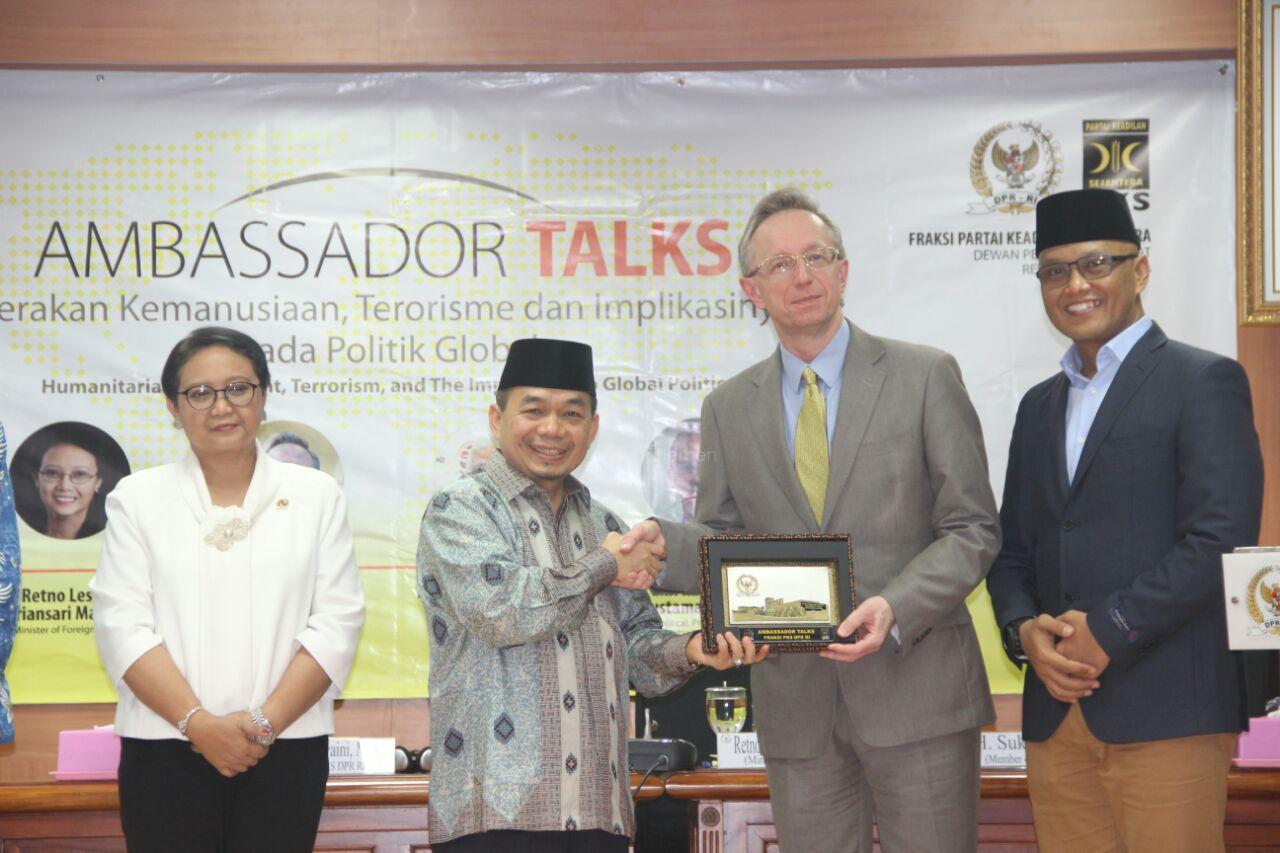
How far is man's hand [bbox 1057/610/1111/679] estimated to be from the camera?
2564 millimetres

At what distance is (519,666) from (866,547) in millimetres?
789

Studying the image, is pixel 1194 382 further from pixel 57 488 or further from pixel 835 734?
pixel 57 488

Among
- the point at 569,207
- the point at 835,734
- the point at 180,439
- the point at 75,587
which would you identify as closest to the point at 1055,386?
the point at 835,734

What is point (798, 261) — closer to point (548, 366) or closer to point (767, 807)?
point (548, 366)

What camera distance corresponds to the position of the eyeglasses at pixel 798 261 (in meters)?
2.84

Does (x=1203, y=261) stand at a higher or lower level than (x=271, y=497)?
higher

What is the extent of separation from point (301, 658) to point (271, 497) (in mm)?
376

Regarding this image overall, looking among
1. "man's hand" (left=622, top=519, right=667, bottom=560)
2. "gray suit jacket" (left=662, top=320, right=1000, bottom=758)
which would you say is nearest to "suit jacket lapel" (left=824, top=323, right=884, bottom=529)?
"gray suit jacket" (left=662, top=320, right=1000, bottom=758)

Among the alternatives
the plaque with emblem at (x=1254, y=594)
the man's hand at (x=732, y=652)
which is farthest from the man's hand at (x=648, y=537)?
the plaque with emblem at (x=1254, y=594)

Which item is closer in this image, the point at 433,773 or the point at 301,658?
the point at 433,773

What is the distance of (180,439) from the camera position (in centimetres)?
421

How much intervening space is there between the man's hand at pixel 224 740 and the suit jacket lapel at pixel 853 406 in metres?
1.27

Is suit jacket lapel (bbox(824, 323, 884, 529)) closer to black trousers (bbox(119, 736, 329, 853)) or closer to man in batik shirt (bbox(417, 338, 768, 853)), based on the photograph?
man in batik shirt (bbox(417, 338, 768, 853))

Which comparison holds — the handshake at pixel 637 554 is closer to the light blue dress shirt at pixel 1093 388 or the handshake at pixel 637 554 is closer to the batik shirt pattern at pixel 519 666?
the batik shirt pattern at pixel 519 666
